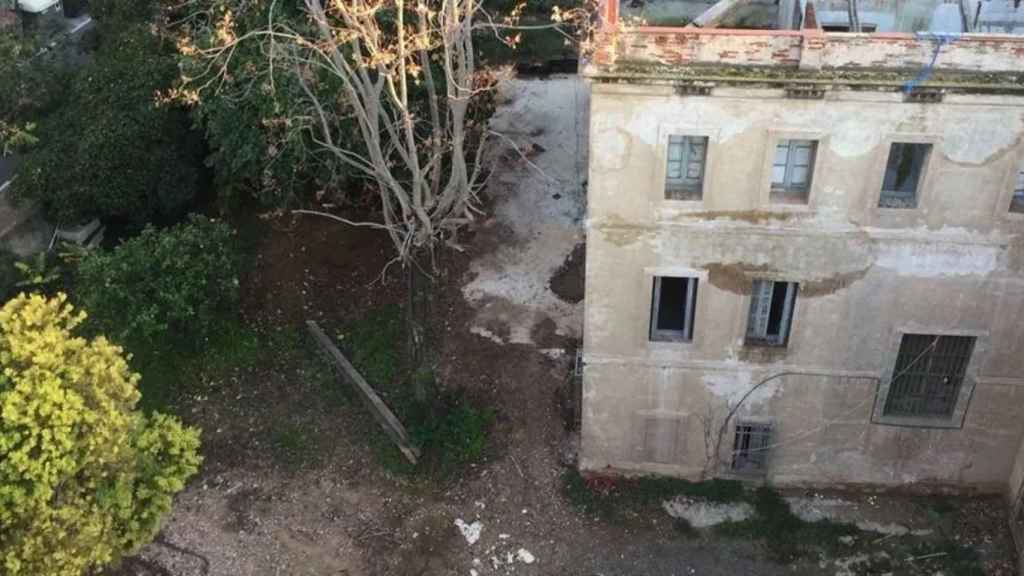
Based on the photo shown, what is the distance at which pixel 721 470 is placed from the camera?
2244cm

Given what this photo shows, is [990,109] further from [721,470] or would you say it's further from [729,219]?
[721,470]

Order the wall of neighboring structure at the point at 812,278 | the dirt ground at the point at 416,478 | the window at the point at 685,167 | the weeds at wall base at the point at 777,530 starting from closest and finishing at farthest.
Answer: the wall of neighboring structure at the point at 812,278 → the window at the point at 685,167 → the weeds at wall base at the point at 777,530 → the dirt ground at the point at 416,478

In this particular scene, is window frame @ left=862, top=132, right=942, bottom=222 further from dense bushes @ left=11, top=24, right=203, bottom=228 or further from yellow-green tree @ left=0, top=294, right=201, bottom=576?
dense bushes @ left=11, top=24, right=203, bottom=228

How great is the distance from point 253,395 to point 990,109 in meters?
18.4

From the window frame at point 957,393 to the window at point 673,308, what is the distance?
4.12 metres

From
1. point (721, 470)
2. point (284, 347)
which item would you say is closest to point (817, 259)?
point (721, 470)

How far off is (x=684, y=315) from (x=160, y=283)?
43.4 ft

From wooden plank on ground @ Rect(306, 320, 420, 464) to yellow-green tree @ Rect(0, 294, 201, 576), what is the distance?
21.0ft

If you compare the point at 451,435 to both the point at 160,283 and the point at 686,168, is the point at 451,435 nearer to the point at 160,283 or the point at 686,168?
the point at 160,283

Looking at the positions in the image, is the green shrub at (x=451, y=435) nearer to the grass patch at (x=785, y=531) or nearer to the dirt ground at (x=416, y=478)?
the dirt ground at (x=416, y=478)

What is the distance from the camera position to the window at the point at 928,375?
19844 mm

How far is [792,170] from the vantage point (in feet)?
59.1

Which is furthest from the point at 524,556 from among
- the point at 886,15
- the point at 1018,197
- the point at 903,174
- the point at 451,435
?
the point at 886,15

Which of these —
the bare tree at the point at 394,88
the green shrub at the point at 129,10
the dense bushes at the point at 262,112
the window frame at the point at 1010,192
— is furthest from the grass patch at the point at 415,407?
the green shrub at the point at 129,10
